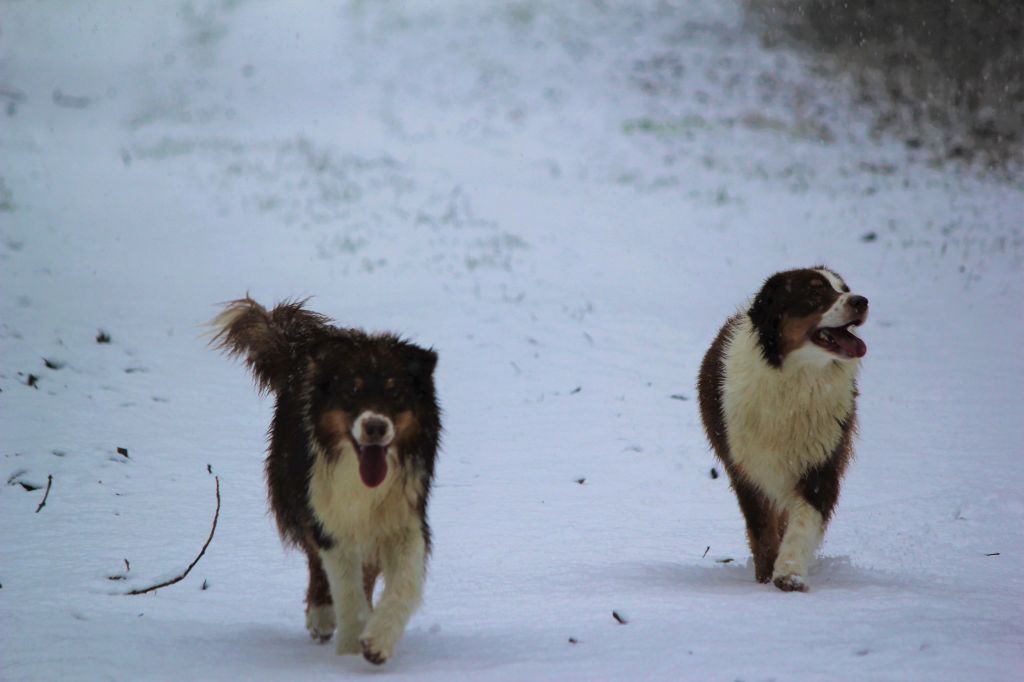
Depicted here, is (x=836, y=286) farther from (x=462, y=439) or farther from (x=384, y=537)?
(x=462, y=439)

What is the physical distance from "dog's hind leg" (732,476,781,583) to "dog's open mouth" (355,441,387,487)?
96.9 inches

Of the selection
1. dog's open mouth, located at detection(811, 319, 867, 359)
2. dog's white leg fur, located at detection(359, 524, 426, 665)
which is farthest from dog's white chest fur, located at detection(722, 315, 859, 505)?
dog's white leg fur, located at detection(359, 524, 426, 665)

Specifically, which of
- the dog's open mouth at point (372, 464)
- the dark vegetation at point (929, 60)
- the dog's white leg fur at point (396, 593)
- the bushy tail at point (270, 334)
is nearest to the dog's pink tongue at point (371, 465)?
the dog's open mouth at point (372, 464)

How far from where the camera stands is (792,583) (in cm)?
501

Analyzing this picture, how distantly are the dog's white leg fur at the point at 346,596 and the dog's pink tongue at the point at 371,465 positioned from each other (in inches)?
17.4

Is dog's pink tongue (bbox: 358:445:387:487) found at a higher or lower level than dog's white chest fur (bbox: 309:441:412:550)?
higher

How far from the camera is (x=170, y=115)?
21062 millimetres

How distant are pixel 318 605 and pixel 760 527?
251cm

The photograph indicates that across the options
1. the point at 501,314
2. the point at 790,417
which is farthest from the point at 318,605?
the point at 501,314

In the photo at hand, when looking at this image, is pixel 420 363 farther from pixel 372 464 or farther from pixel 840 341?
pixel 840 341

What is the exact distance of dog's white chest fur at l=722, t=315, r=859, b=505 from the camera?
17.9 ft

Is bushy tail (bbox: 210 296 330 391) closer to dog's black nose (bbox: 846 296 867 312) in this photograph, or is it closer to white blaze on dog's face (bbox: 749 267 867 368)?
white blaze on dog's face (bbox: 749 267 867 368)

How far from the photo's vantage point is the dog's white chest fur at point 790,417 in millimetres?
5449

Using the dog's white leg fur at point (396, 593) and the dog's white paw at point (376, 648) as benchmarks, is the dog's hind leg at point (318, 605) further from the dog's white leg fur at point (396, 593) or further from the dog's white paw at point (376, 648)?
the dog's white paw at point (376, 648)
